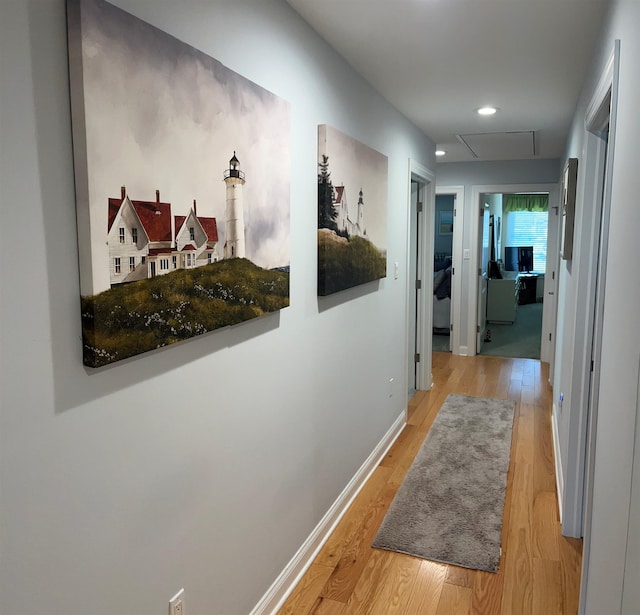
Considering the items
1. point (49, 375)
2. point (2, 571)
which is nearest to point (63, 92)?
point (49, 375)

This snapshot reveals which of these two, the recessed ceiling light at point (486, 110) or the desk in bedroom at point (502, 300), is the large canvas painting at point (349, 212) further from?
the desk in bedroom at point (502, 300)

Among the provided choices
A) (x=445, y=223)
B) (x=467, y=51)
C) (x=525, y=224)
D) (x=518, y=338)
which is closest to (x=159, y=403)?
(x=467, y=51)

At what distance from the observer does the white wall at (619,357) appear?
4.00ft

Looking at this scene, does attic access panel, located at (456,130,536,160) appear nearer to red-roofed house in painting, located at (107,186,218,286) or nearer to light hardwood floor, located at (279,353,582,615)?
light hardwood floor, located at (279,353,582,615)

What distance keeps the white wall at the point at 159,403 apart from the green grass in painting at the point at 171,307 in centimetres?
5

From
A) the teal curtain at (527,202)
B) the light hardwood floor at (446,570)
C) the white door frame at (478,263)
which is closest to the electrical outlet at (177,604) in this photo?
the light hardwood floor at (446,570)

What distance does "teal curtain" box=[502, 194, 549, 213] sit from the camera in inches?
422

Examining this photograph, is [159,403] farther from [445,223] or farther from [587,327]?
[445,223]

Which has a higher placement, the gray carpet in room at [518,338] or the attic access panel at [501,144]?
the attic access panel at [501,144]

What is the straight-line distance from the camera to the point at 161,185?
1.35m

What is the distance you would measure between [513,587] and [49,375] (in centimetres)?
207

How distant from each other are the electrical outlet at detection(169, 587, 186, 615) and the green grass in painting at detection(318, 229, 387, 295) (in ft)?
4.19

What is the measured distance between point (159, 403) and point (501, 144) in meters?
4.48

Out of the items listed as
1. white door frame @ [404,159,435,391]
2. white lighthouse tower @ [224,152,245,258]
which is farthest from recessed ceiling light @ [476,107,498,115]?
white lighthouse tower @ [224,152,245,258]
